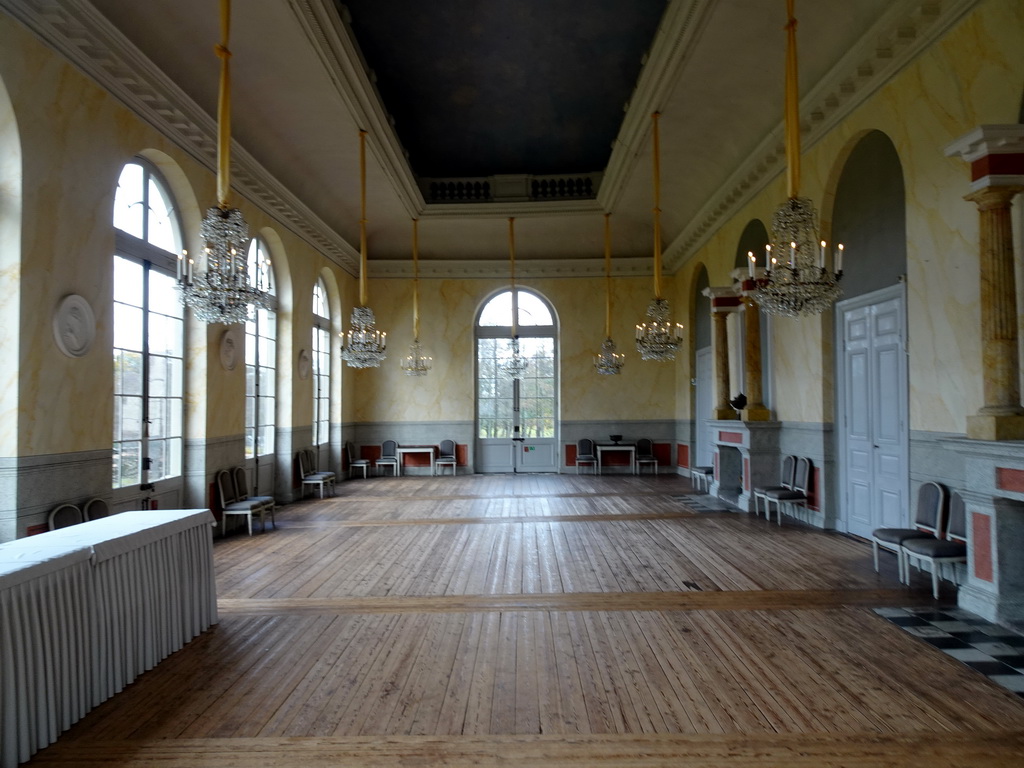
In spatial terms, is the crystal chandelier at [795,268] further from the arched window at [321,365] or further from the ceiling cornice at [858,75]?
the arched window at [321,365]

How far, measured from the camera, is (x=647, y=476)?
14.0 metres

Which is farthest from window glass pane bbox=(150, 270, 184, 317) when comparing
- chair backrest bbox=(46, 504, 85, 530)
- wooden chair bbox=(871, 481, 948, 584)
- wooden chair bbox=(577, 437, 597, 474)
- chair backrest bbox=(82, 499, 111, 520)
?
wooden chair bbox=(577, 437, 597, 474)

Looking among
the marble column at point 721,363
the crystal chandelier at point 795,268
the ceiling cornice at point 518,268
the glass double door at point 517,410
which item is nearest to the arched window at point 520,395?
the glass double door at point 517,410

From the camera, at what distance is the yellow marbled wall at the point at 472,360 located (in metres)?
14.8

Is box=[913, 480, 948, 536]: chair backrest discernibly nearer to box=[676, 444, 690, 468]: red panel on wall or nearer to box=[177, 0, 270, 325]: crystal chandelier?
box=[177, 0, 270, 325]: crystal chandelier

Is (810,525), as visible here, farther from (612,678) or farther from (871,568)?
(612,678)

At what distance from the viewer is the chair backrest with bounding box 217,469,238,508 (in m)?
7.96

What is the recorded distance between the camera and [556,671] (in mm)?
3805

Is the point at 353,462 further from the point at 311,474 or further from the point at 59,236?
the point at 59,236

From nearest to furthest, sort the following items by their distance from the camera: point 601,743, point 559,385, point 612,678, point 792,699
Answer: point 601,743 < point 792,699 < point 612,678 < point 559,385

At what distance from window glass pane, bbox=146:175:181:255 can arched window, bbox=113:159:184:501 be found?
0.04 feet

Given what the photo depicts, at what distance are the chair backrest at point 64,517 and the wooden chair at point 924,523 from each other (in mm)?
6880

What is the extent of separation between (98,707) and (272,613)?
1.56m

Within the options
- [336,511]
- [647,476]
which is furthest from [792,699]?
[647,476]
